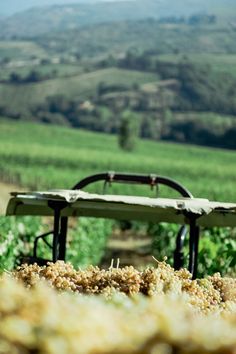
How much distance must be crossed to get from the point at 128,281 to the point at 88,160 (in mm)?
82938

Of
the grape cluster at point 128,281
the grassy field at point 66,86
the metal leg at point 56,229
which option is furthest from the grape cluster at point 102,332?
the grassy field at point 66,86

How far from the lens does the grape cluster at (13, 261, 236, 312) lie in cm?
416

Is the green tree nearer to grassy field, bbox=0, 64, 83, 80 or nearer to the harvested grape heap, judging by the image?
grassy field, bbox=0, 64, 83, 80

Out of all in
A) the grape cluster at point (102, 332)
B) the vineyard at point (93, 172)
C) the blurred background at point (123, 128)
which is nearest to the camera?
the grape cluster at point (102, 332)

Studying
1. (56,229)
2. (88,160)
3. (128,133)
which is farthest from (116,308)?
(128,133)

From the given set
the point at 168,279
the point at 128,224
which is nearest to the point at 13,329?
the point at 168,279

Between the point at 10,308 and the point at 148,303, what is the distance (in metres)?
0.33

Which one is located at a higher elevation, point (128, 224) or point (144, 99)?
point (144, 99)

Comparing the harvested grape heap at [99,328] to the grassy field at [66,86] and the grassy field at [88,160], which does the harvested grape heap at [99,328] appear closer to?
the grassy field at [88,160]

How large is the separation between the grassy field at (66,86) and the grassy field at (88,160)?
39.9 metres

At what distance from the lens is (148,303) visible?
2.16 meters

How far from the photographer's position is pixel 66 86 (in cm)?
17362

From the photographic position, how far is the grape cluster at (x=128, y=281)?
416 cm

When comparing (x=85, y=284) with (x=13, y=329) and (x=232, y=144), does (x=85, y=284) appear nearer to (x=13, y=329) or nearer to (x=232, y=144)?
(x=13, y=329)
